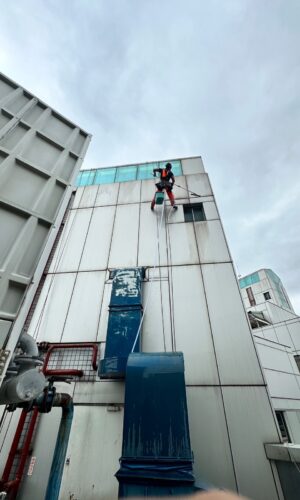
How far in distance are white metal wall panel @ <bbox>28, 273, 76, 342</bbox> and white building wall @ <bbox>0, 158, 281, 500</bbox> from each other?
36mm

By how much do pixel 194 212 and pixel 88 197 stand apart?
520 cm

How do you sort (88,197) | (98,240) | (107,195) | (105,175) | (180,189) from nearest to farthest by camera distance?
(98,240), (180,189), (107,195), (88,197), (105,175)

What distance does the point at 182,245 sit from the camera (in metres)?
7.95

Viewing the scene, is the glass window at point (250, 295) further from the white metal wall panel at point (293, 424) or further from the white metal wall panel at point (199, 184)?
the white metal wall panel at point (199, 184)

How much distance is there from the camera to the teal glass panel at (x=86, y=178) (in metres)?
11.0

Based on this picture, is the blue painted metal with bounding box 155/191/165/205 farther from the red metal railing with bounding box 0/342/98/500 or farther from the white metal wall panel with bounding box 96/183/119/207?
the red metal railing with bounding box 0/342/98/500

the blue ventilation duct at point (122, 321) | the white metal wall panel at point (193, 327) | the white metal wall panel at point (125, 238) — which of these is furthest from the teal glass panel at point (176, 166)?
the blue ventilation duct at point (122, 321)

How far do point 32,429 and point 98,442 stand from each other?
1.56 m

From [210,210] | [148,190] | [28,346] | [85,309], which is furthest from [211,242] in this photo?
[28,346]

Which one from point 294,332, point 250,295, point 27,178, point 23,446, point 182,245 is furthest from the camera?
point 250,295

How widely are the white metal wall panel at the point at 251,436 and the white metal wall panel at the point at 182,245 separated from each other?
395cm

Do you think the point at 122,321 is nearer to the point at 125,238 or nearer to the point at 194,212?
the point at 125,238

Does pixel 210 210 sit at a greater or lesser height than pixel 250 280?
lesser

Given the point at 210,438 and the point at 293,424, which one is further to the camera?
the point at 293,424
